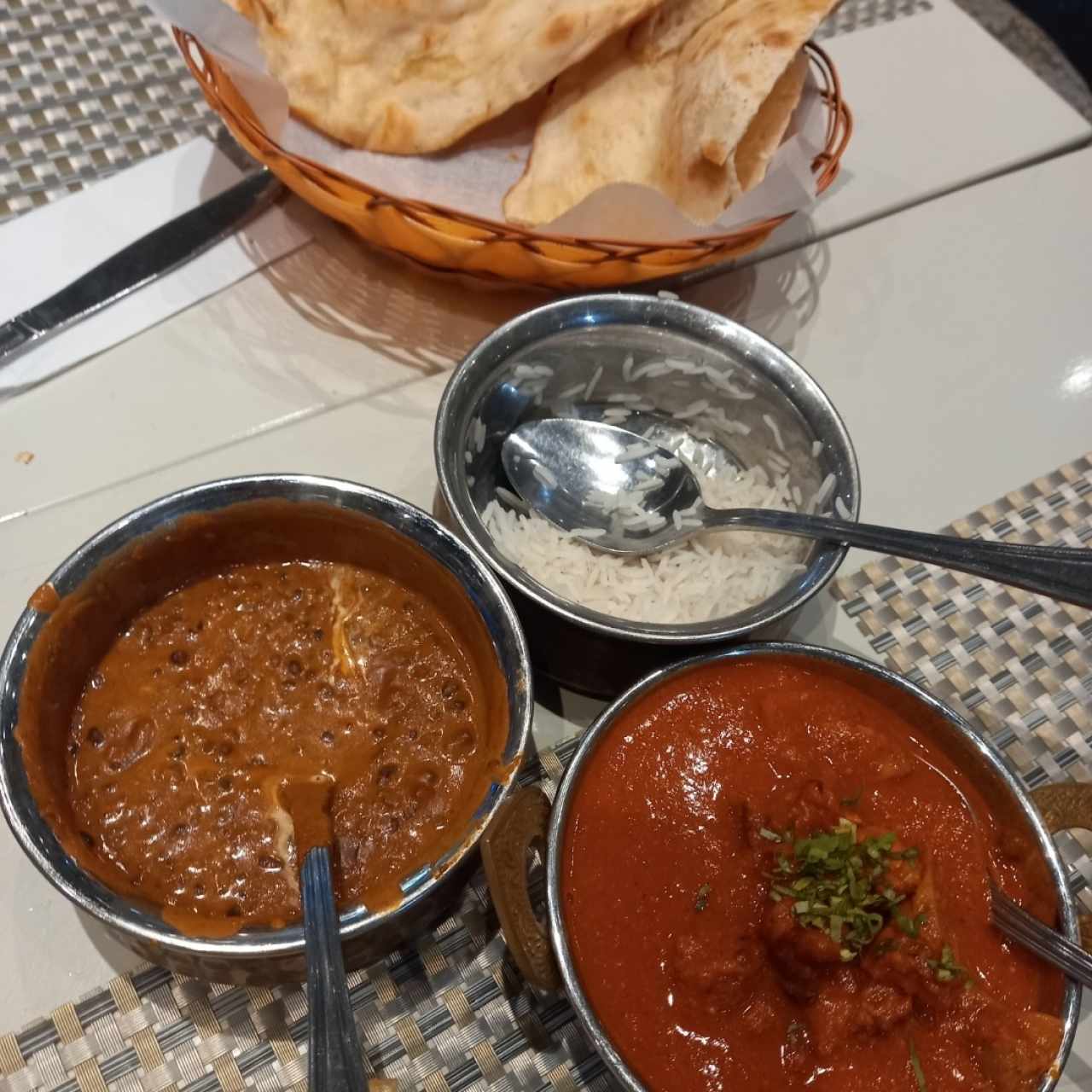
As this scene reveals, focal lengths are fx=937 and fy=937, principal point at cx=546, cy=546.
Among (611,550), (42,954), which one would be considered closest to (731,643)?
(611,550)

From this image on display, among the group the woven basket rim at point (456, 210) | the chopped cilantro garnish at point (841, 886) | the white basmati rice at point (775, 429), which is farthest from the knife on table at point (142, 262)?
the chopped cilantro garnish at point (841, 886)

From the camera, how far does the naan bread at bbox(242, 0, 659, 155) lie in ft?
4.79

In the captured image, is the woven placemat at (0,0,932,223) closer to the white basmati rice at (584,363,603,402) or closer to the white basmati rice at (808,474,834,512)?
the white basmati rice at (584,363,603,402)

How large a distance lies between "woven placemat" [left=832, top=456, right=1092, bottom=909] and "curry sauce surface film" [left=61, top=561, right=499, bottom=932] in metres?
0.73

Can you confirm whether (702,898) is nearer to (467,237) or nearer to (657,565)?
(657,565)

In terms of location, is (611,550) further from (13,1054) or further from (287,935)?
(13,1054)

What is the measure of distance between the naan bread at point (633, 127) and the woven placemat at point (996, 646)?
70cm

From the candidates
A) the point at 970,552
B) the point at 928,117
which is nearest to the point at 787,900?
the point at 970,552

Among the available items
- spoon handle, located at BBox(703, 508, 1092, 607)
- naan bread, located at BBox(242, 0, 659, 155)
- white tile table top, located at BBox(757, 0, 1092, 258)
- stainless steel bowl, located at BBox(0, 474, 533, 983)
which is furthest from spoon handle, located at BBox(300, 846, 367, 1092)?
white tile table top, located at BBox(757, 0, 1092, 258)

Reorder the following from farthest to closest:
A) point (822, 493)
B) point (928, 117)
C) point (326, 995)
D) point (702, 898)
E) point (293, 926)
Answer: point (928, 117) < point (822, 493) < point (702, 898) < point (293, 926) < point (326, 995)

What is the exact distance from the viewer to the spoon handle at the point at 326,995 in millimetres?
754

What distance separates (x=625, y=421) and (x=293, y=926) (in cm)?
94

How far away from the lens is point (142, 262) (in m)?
1.61

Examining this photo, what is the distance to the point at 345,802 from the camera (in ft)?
3.54
